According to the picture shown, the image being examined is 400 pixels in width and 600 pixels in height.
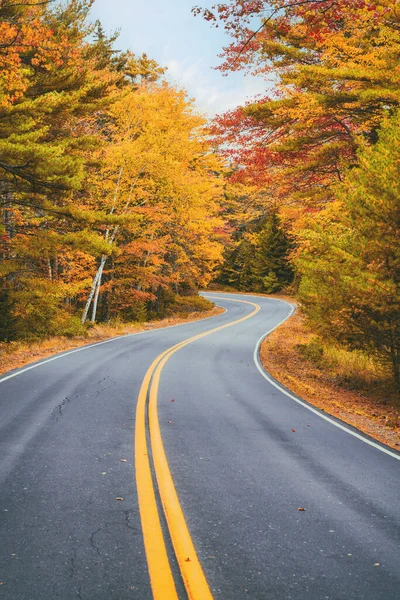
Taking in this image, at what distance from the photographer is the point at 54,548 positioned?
3.43 m

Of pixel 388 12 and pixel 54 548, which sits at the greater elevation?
pixel 388 12

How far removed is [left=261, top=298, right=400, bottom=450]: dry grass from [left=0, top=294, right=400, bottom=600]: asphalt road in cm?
90

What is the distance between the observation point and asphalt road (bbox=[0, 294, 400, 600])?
122 inches

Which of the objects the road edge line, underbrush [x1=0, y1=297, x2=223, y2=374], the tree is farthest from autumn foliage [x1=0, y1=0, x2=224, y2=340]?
the tree

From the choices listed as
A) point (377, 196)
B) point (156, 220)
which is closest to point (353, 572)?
point (377, 196)

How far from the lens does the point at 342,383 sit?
13461 millimetres

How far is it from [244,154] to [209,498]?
46.2 ft

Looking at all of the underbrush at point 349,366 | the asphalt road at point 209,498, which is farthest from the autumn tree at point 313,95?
the asphalt road at point 209,498

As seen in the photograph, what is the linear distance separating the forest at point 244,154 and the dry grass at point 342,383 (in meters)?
0.98

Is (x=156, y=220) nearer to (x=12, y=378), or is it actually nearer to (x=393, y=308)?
(x=12, y=378)

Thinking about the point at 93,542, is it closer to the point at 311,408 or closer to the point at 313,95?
the point at 311,408

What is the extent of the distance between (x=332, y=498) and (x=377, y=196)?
7.48m

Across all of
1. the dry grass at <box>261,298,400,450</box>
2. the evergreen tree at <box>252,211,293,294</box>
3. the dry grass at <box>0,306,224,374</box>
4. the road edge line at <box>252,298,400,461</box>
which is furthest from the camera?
the evergreen tree at <box>252,211,293,294</box>

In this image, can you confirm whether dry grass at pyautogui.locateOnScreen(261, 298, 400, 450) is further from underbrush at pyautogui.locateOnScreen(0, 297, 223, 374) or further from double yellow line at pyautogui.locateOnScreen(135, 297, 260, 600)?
underbrush at pyautogui.locateOnScreen(0, 297, 223, 374)
